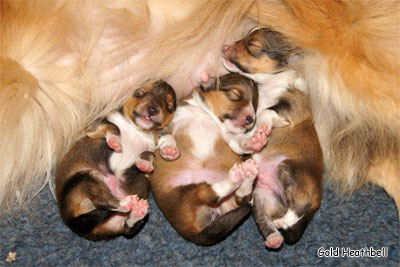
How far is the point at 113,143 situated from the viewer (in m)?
A: 2.11

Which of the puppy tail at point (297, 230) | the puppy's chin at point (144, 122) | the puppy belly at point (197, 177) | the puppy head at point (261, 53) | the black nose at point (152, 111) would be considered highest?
the puppy head at point (261, 53)

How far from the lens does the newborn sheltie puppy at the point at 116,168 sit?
2.03 meters

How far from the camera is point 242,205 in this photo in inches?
79.5

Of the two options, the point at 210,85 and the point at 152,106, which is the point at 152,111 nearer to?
the point at 152,106

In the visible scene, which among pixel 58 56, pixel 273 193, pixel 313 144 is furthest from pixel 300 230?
pixel 58 56

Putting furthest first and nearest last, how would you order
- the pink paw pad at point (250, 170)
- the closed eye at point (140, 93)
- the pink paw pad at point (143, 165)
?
1. the closed eye at point (140, 93)
2. the pink paw pad at point (143, 165)
3. the pink paw pad at point (250, 170)

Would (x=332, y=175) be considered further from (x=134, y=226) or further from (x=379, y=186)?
(x=134, y=226)

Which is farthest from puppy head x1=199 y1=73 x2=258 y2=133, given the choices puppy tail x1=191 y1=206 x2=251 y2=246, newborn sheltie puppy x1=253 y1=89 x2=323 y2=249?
puppy tail x1=191 y1=206 x2=251 y2=246

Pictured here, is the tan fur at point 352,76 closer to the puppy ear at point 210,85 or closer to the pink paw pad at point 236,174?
the puppy ear at point 210,85

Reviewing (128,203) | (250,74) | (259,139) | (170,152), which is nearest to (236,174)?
(259,139)

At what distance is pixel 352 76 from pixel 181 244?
872mm

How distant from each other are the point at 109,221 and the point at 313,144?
30.4 inches

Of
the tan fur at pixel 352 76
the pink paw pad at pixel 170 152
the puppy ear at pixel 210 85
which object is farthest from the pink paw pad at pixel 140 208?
the tan fur at pixel 352 76

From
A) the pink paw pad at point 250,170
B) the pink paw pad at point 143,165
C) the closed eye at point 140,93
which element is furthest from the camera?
the closed eye at point 140,93
